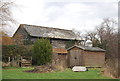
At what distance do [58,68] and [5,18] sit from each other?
664 centimetres

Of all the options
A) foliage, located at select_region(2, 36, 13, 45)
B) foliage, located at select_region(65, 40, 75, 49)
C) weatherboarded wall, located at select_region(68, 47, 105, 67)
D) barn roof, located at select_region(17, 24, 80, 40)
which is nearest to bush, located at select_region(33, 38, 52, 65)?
weatherboarded wall, located at select_region(68, 47, 105, 67)

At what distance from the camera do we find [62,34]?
33.5 m

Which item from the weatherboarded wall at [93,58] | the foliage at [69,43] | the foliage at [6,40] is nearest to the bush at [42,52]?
the weatherboarded wall at [93,58]

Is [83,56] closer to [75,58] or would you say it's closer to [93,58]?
[75,58]

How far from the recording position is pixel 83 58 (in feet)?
70.8

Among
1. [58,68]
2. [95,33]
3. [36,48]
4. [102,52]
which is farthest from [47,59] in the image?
[95,33]

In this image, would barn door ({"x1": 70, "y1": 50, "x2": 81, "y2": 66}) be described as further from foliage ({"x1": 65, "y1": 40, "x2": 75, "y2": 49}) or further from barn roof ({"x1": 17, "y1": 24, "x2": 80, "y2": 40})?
foliage ({"x1": 65, "y1": 40, "x2": 75, "y2": 49})

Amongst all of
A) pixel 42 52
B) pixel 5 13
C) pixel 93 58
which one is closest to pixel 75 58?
pixel 93 58

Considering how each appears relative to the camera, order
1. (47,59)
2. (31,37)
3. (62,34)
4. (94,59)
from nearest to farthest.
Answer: (47,59) → (94,59) → (31,37) → (62,34)

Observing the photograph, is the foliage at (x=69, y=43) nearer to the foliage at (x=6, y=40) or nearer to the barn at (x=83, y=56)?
the barn at (x=83, y=56)

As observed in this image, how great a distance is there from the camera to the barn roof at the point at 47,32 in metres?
30.0

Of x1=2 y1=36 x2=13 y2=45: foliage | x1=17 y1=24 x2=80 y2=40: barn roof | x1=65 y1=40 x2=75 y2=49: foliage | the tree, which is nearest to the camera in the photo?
the tree

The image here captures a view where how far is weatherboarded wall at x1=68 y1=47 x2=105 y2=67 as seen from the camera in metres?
21.7

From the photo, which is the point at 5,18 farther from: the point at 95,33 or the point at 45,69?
the point at 95,33
